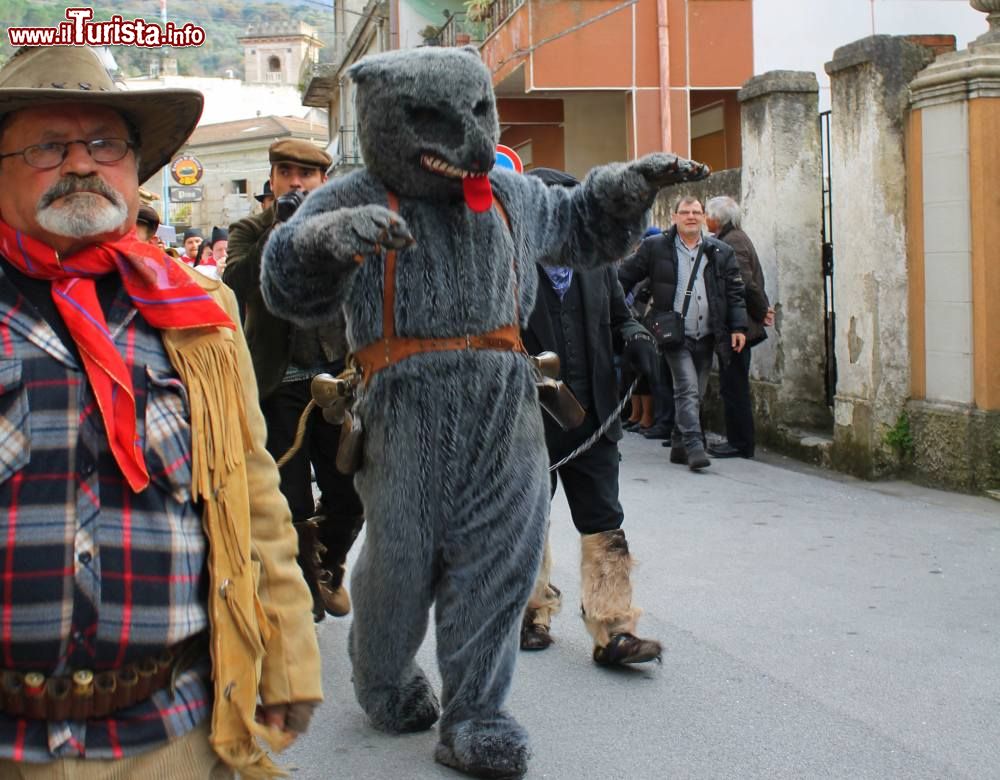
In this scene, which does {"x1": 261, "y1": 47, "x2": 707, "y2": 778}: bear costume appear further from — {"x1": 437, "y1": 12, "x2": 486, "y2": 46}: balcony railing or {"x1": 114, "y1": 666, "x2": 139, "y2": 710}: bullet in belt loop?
{"x1": 437, "y1": 12, "x2": 486, "y2": 46}: balcony railing

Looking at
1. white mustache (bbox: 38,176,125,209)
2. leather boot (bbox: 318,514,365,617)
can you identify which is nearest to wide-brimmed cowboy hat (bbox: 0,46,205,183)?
white mustache (bbox: 38,176,125,209)

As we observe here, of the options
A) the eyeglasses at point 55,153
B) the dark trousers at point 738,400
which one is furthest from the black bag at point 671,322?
the eyeglasses at point 55,153

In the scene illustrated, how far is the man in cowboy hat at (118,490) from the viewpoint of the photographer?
2256 mm

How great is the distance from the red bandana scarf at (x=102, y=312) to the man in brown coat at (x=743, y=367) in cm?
792

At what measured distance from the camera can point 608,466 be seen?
517 centimetres

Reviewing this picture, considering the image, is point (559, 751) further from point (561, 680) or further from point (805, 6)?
point (805, 6)

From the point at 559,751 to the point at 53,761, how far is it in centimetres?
238

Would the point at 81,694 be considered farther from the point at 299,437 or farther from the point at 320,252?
the point at 299,437

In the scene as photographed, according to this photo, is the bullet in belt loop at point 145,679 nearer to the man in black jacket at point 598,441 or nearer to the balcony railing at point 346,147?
the man in black jacket at point 598,441

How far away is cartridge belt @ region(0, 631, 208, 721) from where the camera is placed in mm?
2254

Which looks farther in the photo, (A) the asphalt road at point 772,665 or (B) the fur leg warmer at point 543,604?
(B) the fur leg warmer at point 543,604

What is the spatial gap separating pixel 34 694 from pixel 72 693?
0.19 feet

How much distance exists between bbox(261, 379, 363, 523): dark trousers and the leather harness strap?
1498 millimetres

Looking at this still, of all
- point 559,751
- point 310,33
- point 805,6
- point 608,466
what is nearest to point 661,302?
point 608,466
